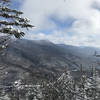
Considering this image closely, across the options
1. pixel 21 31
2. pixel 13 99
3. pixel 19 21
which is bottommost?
pixel 13 99

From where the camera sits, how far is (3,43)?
9070 mm

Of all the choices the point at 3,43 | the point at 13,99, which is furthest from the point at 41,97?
the point at 3,43

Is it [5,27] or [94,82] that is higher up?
[5,27]

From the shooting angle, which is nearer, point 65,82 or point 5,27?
point 5,27

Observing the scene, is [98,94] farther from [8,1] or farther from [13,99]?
[13,99]

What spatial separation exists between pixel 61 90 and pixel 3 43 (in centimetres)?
2787

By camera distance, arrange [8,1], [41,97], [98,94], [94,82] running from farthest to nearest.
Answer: [41,97] → [98,94] → [94,82] → [8,1]

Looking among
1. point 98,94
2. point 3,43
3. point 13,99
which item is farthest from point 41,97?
point 3,43

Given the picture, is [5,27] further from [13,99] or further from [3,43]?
[13,99]

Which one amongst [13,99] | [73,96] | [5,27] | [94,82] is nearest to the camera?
[5,27]

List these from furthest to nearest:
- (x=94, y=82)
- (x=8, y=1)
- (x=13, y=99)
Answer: (x=13, y=99)
(x=94, y=82)
(x=8, y=1)

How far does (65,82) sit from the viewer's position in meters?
35.4

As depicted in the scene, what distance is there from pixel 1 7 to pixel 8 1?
2.30 ft

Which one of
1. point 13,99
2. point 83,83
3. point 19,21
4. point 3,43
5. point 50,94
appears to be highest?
point 19,21
